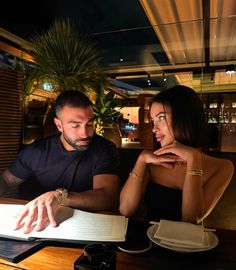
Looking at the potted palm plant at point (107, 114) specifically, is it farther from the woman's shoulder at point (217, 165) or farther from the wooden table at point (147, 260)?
the wooden table at point (147, 260)

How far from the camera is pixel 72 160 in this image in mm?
1786

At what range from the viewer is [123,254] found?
82cm

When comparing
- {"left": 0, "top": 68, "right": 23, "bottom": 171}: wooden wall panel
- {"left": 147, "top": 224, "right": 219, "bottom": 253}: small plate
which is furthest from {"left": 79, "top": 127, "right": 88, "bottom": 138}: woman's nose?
{"left": 0, "top": 68, "right": 23, "bottom": 171}: wooden wall panel

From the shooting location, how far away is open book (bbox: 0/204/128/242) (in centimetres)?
85

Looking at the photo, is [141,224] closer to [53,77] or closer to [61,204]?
[61,204]

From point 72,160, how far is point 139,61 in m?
3.10

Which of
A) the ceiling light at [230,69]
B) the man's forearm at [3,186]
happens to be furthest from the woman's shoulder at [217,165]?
the ceiling light at [230,69]

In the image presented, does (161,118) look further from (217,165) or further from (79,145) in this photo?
(79,145)

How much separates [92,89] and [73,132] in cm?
130

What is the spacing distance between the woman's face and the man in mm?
405

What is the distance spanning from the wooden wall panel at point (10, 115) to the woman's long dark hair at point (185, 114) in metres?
1.96

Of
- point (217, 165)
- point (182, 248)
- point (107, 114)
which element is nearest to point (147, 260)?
point (182, 248)

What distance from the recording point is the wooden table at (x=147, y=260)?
753 millimetres

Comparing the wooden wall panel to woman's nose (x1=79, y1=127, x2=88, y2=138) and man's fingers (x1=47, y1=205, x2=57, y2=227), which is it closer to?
woman's nose (x1=79, y1=127, x2=88, y2=138)
